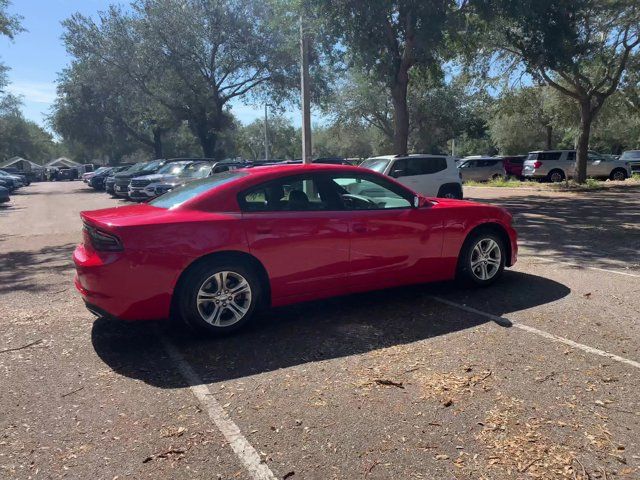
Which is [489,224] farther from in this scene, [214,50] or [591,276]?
[214,50]

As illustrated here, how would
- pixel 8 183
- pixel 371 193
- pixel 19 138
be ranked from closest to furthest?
pixel 371 193
pixel 8 183
pixel 19 138

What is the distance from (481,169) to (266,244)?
2882 centimetres

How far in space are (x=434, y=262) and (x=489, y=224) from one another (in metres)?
0.93

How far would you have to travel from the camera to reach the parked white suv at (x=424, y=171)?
43.3ft

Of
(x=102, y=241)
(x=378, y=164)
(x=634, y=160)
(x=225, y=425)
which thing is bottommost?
(x=225, y=425)

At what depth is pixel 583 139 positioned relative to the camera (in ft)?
74.8

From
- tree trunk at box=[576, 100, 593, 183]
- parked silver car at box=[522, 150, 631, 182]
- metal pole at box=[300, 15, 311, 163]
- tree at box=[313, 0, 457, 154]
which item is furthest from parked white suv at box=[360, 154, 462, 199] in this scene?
parked silver car at box=[522, 150, 631, 182]

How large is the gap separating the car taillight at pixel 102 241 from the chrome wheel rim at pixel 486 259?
3737 millimetres

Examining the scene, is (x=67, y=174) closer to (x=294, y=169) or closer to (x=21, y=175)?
(x=21, y=175)

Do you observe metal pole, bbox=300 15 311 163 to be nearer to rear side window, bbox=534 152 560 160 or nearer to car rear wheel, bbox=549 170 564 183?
rear side window, bbox=534 152 560 160

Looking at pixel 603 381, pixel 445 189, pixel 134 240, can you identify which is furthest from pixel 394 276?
pixel 445 189

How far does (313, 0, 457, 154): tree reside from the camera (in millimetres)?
13922

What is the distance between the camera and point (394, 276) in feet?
17.5

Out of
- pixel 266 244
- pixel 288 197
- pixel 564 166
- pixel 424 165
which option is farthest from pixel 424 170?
pixel 564 166
